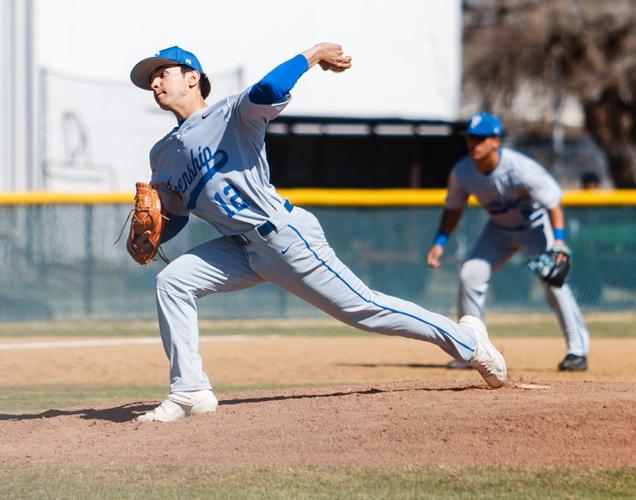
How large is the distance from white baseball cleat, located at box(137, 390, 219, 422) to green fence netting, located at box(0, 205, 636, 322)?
22.9ft

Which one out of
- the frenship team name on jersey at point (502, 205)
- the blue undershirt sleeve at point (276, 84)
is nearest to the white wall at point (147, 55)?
the frenship team name on jersey at point (502, 205)

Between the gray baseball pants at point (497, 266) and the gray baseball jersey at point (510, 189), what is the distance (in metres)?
0.11

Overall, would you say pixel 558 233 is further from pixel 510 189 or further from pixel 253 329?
pixel 253 329

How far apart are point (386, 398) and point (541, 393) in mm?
810

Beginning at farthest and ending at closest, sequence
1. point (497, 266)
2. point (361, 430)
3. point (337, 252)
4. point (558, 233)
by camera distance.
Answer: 1. point (337, 252)
2. point (497, 266)
3. point (558, 233)
4. point (361, 430)

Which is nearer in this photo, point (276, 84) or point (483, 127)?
point (276, 84)

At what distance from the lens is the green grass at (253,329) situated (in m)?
11.6

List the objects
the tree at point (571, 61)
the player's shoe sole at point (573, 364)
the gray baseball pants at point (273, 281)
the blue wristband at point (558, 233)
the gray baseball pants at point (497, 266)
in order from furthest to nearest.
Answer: the tree at point (571, 61)
the gray baseball pants at point (497, 266)
the player's shoe sole at point (573, 364)
the blue wristband at point (558, 233)
the gray baseball pants at point (273, 281)

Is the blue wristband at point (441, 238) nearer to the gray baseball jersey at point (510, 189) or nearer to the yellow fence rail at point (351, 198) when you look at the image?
the gray baseball jersey at point (510, 189)

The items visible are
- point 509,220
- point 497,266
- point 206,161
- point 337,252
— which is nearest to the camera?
point 206,161

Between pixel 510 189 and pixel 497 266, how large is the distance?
2.41ft

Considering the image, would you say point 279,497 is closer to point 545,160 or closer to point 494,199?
point 494,199

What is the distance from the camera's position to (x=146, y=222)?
5609 mm

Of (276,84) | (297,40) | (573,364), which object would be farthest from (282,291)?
(276,84)
